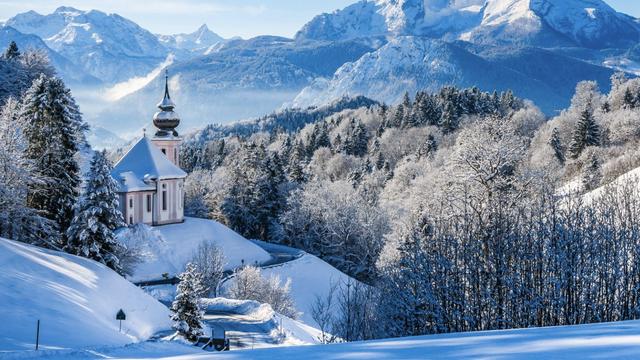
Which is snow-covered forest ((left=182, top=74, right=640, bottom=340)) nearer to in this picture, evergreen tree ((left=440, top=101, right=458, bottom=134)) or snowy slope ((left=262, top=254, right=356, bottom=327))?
evergreen tree ((left=440, top=101, right=458, bottom=134))

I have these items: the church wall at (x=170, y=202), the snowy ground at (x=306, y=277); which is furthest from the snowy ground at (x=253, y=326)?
the church wall at (x=170, y=202)

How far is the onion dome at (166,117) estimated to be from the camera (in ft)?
169

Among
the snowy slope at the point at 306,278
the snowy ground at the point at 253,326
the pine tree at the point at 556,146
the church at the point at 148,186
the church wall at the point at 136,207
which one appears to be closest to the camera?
the snowy ground at the point at 253,326

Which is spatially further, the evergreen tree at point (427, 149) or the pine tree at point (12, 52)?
the evergreen tree at point (427, 149)

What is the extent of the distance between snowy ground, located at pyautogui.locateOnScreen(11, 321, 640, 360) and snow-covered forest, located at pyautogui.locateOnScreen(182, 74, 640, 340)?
25.3 ft

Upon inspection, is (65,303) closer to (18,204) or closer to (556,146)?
(18,204)

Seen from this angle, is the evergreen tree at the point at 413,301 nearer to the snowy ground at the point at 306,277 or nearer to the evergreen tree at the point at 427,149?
the snowy ground at the point at 306,277

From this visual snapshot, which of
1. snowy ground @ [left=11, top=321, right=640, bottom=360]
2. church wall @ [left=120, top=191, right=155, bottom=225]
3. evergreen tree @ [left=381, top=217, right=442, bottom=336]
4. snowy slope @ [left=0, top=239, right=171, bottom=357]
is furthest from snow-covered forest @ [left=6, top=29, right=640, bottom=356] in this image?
snowy ground @ [left=11, top=321, right=640, bottom=360]

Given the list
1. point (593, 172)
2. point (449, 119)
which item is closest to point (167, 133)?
point (593, 172)

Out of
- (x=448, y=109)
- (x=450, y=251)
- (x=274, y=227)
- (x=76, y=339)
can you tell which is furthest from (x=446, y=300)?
(x=448, y=109)

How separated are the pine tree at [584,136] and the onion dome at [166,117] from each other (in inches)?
1413

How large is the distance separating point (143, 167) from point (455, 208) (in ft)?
78.9

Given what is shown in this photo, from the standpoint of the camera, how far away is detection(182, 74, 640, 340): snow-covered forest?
696 inches

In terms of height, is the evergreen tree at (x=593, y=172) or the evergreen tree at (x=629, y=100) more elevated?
the evergreen tree at (x=629, y=100)
